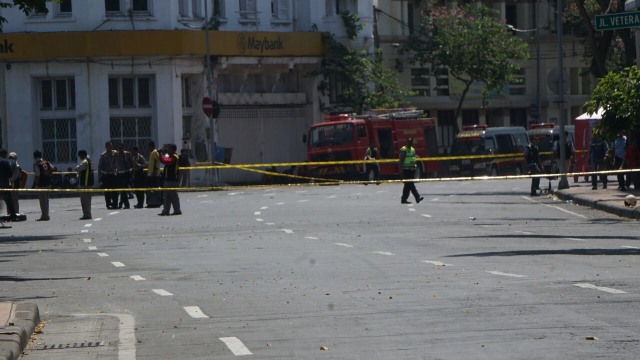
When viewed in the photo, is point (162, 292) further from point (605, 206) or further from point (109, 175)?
point (109, 175)

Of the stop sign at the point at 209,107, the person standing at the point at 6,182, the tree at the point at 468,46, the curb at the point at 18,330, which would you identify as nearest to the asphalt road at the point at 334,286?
the curb at the point at 18,330

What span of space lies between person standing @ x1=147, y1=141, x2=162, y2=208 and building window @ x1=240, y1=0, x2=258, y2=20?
938 inches

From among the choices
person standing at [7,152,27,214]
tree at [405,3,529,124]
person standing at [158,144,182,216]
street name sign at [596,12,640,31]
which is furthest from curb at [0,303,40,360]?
tree at [405,3,529,124]

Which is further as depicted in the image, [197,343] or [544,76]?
[544,76]

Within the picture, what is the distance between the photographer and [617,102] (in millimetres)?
35281

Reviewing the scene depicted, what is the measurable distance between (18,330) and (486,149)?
51.3 m

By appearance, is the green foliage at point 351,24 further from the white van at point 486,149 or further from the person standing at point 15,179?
the person standing at point 15,179

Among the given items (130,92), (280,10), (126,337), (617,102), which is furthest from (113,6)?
(126,337)

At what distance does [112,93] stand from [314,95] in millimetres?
10721

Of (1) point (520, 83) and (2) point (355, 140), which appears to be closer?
(2) point (355, 140)

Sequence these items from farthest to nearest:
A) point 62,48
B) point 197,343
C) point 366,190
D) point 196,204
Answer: point 62,48 → point 366,190 → point 196,204 → point 197,343

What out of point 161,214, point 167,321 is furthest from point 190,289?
point 161,214

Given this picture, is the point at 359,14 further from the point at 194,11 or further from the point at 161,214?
the point at 161,214

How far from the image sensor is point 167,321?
13.6m
